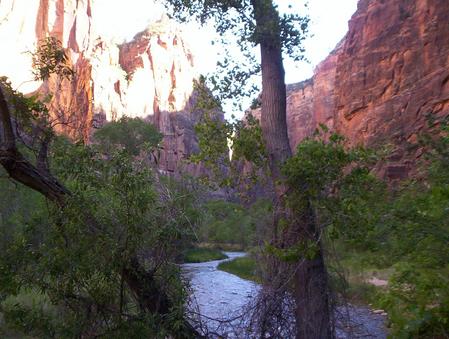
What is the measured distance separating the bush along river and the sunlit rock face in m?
18.2

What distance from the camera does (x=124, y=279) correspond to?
4.89 metres

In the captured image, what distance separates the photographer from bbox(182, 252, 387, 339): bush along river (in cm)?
587

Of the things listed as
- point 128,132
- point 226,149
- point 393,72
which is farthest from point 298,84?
point 226,149

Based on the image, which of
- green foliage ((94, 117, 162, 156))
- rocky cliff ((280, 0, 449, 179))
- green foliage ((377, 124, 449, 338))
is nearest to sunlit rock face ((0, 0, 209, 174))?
A: green foliage ((94, 117, 162, 156))

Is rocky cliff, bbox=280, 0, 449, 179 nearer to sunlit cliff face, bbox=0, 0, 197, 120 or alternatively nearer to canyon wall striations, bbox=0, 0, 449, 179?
canyon wall striations, bbox=0, 0, 449, 179

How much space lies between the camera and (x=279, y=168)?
18.8 ft

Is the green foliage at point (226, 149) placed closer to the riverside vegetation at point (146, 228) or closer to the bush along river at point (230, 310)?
the riverside vegetation at point (146, 228)

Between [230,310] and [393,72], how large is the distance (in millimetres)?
28002

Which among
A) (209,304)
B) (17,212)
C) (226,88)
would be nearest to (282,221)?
(226,88)

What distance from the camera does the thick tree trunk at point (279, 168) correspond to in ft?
18.1

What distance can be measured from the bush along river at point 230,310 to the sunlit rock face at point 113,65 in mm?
18202

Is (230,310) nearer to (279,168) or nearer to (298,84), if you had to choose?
(279,168)

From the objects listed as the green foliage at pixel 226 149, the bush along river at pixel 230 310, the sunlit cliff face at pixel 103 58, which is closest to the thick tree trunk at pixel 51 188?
the bush along river at pixel 230 310

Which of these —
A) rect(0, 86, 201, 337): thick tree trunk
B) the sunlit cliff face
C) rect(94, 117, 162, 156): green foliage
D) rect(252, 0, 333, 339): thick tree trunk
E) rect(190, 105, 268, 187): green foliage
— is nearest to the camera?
rect(0, 86, 201, 337): thick tree trunk
